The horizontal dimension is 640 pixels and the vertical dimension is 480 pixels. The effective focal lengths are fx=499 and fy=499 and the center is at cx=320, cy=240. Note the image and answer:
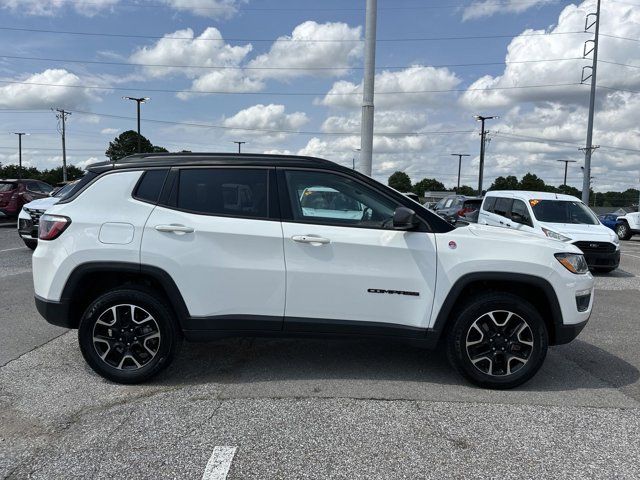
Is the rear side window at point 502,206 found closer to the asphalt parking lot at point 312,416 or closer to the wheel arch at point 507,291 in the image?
the asphalt parking lot at point 312,416

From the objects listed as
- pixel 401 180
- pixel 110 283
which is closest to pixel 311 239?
pixel 110 283

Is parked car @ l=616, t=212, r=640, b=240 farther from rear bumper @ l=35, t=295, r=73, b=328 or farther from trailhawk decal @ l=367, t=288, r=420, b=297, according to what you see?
rear bumper @ l=35, t=295, r=73, b=328

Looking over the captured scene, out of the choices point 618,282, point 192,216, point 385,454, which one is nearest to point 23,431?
point 192,216

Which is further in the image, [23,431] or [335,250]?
[335,250]

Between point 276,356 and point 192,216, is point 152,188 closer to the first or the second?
point 192,216

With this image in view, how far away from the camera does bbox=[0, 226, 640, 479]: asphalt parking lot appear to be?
9.71 ft

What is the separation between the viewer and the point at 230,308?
4062 millimetres

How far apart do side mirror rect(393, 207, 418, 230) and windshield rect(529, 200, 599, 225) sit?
26.4 feet

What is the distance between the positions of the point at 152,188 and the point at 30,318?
3176mm

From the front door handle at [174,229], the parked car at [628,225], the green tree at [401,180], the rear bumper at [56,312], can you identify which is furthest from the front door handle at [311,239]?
the green tree at [401,180]

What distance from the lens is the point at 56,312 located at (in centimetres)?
416

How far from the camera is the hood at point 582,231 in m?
10.3

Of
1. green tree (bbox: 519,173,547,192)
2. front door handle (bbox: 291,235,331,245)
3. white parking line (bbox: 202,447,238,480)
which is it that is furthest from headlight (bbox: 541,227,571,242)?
green tree (bbox: 519,173,547,192)

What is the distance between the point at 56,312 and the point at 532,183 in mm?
89199
